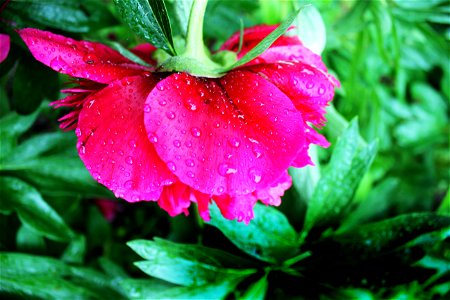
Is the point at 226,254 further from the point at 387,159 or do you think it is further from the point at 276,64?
the point at 387,159

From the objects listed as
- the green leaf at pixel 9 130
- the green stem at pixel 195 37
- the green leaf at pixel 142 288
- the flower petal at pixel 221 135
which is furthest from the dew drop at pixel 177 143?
the green leaf at pixel 9 130

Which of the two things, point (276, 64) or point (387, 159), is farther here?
point (387, 159)

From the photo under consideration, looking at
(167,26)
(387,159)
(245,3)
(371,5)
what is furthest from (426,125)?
(167,26)

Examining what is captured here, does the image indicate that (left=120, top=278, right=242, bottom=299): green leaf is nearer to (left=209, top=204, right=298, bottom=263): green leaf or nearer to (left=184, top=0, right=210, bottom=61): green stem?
(left=209, top=204, right=298, bottom=263): green leaf

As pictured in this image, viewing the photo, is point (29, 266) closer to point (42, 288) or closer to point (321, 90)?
point (42, 288)

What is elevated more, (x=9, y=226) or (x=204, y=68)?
(x=204, y=68)

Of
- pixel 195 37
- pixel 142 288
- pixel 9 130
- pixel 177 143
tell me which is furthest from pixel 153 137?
pixel 9 130

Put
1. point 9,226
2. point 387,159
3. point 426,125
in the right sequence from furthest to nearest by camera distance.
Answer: point 426,125 → point 387,159 → point 9,226
